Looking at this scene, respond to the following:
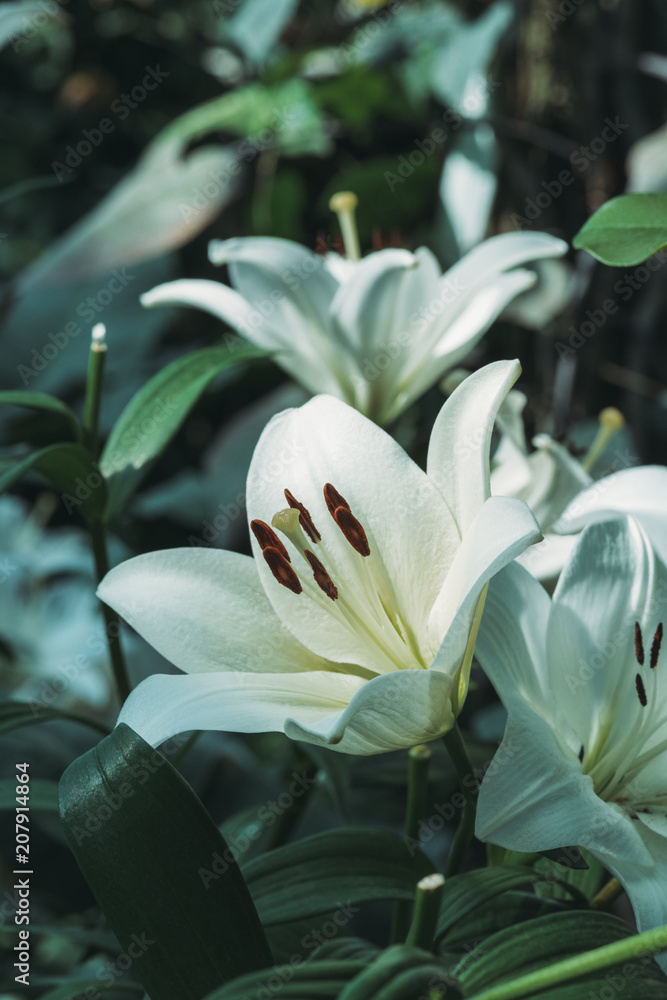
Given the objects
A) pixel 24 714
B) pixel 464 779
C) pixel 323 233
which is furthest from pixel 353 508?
pixel 323 233

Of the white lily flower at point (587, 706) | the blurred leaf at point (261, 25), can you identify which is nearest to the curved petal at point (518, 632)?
the white lily flower at point (587, 706)

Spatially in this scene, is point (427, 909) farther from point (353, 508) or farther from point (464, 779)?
point (353, 508)

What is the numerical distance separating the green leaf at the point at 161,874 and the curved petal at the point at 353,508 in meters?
0.09

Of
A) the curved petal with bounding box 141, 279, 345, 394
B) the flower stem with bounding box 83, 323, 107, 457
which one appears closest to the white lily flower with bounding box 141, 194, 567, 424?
the curved petal with bounding box 141, 279, 345, 394

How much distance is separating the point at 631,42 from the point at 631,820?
1.01 metres

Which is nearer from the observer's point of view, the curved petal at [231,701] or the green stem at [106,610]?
the curved petal at [231,701]

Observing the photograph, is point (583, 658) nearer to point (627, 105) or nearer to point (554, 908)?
point (554, 908)

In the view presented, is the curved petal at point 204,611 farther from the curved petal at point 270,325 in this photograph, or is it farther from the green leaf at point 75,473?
the curved petal at point 270,325

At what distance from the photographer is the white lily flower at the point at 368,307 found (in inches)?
21.5

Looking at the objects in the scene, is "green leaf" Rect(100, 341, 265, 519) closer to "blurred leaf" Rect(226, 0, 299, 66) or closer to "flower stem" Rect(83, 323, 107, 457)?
"flower stem" Rect(83, 323, 107, 457)

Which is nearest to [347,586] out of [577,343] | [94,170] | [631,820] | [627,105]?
[631,820]

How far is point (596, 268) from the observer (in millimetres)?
988

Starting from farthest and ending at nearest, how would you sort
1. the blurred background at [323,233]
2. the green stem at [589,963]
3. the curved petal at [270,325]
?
the blurred background at [323,233] < the curved petal at [270,325] < the green stem at [589,963]

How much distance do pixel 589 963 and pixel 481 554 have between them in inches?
5.2
